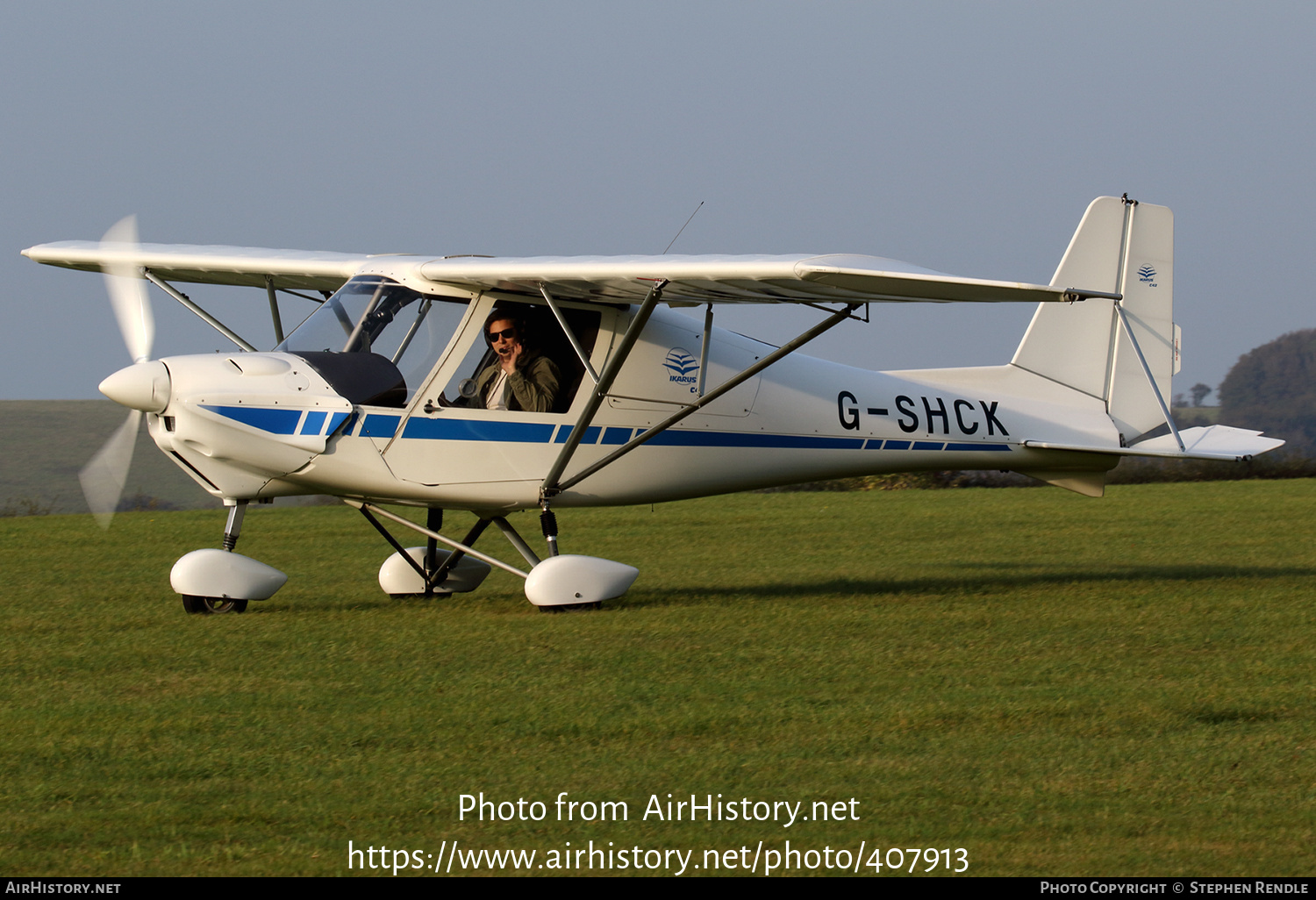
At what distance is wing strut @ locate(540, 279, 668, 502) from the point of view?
9258mm

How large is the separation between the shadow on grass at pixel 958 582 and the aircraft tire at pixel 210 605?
2.74 metres

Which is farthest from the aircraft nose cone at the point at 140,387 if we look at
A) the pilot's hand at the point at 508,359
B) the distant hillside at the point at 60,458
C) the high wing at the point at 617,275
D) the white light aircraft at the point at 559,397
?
the distant hillside at the point at 60,458

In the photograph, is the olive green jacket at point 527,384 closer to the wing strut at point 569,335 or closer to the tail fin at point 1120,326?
the wing strut at point 569,335

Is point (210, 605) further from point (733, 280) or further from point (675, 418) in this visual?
point (733, 280)

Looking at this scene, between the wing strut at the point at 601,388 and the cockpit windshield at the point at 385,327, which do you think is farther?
the cockpit windshield at the point at 385,327

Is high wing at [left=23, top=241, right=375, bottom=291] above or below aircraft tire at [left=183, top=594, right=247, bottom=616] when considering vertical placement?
above

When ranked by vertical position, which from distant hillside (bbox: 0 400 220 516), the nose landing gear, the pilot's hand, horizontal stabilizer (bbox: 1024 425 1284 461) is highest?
distant hillside (bbox: 0 400 220 516)

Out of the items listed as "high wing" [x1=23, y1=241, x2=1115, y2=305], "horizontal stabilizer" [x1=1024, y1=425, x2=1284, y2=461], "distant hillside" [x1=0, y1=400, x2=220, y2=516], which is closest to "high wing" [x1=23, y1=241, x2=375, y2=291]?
"high wing" [x1=23, y1=241, x2=1115, y2=305]

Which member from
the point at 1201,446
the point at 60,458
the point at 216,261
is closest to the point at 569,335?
the point at 216,261

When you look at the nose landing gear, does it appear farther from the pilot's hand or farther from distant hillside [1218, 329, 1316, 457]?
distant hillside [1218, 329, 1316, 457]

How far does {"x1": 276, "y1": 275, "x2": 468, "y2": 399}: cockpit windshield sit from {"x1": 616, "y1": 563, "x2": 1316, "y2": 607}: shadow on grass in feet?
7.87

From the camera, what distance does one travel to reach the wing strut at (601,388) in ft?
30.4

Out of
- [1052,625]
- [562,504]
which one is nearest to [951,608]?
[1052,625]

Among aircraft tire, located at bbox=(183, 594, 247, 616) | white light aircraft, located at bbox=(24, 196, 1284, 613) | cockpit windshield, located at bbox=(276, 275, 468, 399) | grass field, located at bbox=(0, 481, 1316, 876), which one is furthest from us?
aircraft tire, located at bbox=(183, 594, 247, 616)
